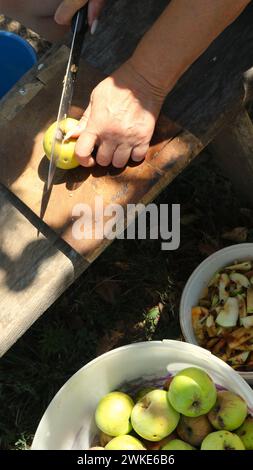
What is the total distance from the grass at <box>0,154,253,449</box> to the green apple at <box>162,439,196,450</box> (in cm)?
75

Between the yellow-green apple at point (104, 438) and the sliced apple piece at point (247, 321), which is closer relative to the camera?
the yellow-green apple at point (104, 438)

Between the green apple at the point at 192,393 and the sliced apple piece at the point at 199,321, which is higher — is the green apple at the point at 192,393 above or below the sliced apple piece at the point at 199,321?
above

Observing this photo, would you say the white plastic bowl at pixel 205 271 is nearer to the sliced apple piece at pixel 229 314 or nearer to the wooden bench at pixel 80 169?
the sliced apple piece at pixel 229 314

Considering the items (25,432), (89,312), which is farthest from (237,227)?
(25,432)

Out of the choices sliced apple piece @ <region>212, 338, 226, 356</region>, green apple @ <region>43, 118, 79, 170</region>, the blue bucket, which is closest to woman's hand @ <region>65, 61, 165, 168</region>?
green apple @ <region>43, 118, 79, 170</region>

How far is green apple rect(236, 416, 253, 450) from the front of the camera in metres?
1.74

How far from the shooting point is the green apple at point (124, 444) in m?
1.75

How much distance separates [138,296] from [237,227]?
1.71 feet

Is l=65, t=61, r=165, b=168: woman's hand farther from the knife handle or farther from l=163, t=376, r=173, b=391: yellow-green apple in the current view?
l=163, t=376, r=173, b=391: yellow-green apple

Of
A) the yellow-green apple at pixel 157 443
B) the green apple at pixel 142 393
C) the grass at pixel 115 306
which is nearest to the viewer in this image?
the yellow-green apple at pixel 157 443

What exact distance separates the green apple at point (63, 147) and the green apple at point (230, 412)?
84cm

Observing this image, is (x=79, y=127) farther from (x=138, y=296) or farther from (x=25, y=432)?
(x=25, y=432)

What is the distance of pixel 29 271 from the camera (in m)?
1.85

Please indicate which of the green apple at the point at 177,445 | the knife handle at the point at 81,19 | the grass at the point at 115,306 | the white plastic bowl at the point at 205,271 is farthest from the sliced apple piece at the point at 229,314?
the knife handle at the point at 81,19
